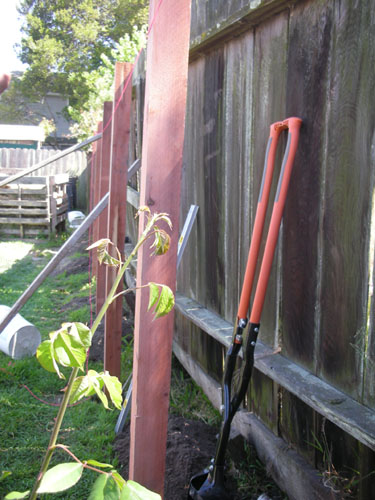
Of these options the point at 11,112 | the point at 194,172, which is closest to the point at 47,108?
the point at 11,112

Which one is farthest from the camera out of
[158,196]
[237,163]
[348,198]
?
[237,163]

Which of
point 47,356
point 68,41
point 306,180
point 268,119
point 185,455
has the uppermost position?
point 68,41

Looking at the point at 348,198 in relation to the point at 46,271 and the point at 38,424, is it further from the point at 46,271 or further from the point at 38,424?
the point at 38,424

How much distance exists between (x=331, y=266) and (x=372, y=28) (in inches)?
29.8

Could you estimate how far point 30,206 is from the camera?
1107 centimetres

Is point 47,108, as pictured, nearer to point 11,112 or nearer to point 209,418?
point 11,112

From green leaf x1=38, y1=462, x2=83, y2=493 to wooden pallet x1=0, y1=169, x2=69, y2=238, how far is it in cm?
1042

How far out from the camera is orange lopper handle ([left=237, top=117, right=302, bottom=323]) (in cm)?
190

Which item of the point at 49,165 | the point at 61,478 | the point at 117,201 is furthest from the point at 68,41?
the point at 61,478

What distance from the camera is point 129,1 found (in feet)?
123

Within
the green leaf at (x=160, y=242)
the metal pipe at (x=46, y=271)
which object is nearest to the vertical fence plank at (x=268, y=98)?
the metal pipe at (x=46, y=271)

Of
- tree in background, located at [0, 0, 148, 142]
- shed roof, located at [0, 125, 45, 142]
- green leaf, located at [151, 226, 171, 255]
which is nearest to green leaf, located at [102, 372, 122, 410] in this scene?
green leaf, located at [151, 226, 171, 255]

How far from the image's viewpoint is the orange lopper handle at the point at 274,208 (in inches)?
74.6

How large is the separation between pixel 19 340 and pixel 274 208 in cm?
282
